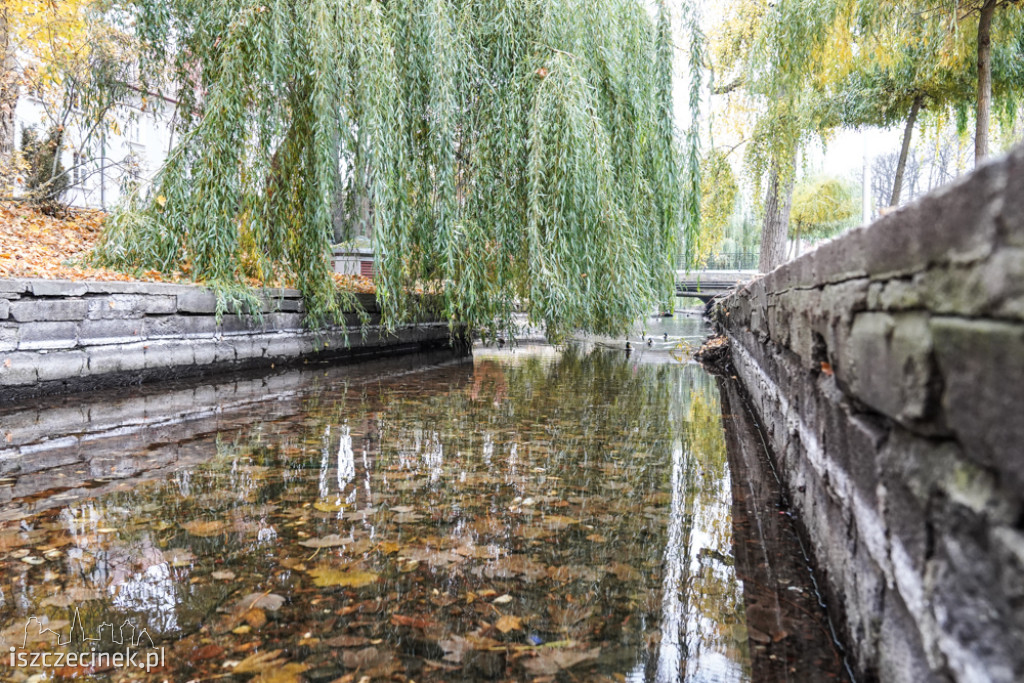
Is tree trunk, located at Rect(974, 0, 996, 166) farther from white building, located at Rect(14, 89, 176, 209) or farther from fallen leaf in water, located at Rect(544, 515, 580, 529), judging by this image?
white building, located at Rect(14, 89, 176, 209)

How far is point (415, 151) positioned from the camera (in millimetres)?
7566

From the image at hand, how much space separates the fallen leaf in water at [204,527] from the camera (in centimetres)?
263

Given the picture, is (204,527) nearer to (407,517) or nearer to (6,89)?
(407,517)

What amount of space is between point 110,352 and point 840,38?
9296mm

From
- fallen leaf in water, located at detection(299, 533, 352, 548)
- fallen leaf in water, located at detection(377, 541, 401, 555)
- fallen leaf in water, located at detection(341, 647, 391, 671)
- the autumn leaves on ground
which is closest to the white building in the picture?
the autumn leaves on ground

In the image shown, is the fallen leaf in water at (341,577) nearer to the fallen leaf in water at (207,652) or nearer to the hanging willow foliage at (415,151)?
the fallen leaf in water at (207,652)

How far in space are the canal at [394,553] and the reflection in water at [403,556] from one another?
1 centimetres

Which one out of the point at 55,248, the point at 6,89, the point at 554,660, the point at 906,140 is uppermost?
the point at 906,140

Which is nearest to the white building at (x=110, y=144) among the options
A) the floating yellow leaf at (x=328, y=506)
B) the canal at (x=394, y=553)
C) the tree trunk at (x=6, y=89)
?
the tree trunk at (x=6, y=89)

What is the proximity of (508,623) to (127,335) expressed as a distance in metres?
5.65

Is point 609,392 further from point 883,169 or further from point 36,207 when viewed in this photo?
point 883,169

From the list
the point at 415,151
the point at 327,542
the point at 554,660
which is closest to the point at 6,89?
the point at 415,151

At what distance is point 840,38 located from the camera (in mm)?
9117

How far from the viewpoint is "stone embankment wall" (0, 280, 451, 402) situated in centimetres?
543
